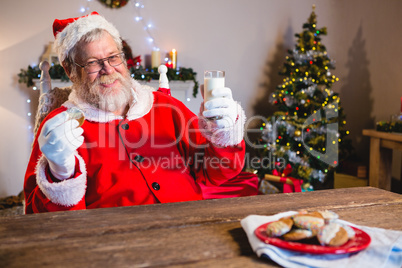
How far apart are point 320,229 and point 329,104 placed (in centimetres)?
282

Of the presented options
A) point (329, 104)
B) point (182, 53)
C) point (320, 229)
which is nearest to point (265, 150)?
point (329, 104)

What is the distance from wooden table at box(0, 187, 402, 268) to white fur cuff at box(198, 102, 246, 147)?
0.95 ft

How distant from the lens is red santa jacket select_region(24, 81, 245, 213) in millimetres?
1394

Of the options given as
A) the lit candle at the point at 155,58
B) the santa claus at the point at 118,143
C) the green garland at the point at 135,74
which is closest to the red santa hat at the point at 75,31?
the santa claus at the point at 118,143

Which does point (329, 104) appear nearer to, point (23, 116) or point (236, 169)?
point (236, 169)

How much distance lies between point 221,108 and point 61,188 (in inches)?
25.5

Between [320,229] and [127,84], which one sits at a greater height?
[127,84]

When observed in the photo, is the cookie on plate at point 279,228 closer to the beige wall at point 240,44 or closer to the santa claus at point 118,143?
the santa claus at point 118,143

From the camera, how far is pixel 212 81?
1277 millimetres

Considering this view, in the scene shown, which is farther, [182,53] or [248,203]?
[182,53]

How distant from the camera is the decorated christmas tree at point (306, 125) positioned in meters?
3.37

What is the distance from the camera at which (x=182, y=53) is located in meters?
3.92

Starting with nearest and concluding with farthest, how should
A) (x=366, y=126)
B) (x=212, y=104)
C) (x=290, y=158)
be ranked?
(x=212, y=104)
(x=290, y=158)
(x=366, y=126)

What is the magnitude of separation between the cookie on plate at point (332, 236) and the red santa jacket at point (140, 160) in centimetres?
66
